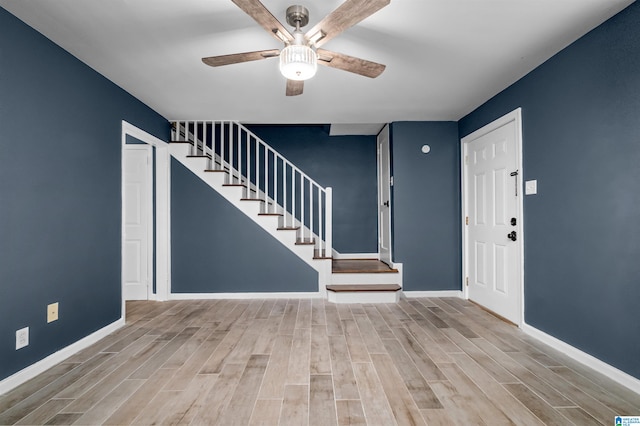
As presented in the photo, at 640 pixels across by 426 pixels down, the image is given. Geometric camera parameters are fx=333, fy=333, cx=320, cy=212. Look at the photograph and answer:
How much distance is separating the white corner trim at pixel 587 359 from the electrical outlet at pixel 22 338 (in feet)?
13.0

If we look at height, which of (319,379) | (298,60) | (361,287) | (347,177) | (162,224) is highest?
(298,60)

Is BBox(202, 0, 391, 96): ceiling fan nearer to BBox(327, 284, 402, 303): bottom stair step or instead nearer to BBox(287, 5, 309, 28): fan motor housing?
BBox(287, 5, 309, 28): fan motor housing

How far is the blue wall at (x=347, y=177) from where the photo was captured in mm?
5965

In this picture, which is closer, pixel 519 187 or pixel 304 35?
pixel 304 35

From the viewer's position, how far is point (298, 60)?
1.89 m

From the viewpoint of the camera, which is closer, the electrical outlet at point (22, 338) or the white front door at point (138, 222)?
the electrical outlet at point (22, 338)

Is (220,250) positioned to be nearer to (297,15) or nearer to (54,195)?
(54,195)

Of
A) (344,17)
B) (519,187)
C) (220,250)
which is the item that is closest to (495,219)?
(519,187)

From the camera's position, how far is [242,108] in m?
4.09

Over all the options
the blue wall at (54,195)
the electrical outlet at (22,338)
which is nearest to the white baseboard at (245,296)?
the blue wall at (54,195)

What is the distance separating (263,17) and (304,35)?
11.3 inches

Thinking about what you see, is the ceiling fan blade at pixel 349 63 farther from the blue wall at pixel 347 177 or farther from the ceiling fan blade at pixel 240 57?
the blue wall at pixel 347 177

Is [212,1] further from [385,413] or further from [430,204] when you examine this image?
[430,204]

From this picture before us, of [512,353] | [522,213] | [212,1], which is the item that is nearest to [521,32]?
[522,213]
